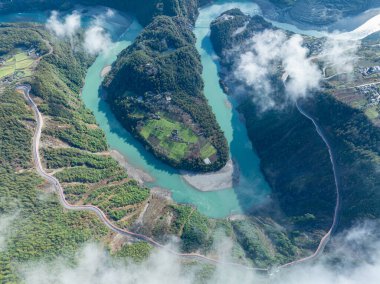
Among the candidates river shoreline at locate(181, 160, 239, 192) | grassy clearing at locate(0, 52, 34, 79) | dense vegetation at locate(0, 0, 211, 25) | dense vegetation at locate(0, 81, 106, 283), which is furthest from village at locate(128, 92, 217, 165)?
dense vegetation at locate(0, 0, 211, 25)

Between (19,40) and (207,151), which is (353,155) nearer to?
(207,151)

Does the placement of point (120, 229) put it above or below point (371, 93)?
below

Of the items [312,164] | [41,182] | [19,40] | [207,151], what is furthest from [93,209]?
[19,40]

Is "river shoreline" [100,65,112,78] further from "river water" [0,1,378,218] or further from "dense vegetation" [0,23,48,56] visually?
"dense vegetation" [0,23,48,56]

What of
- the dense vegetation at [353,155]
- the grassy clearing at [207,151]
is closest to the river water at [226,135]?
the grassy clearing at [207,151]

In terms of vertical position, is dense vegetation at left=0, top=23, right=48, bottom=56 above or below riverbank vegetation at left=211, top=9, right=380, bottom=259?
above

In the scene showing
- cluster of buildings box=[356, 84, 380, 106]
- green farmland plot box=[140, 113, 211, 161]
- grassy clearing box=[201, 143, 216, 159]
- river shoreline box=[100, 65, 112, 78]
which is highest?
cluster of buildings box=[356, 84, 380, 106]
